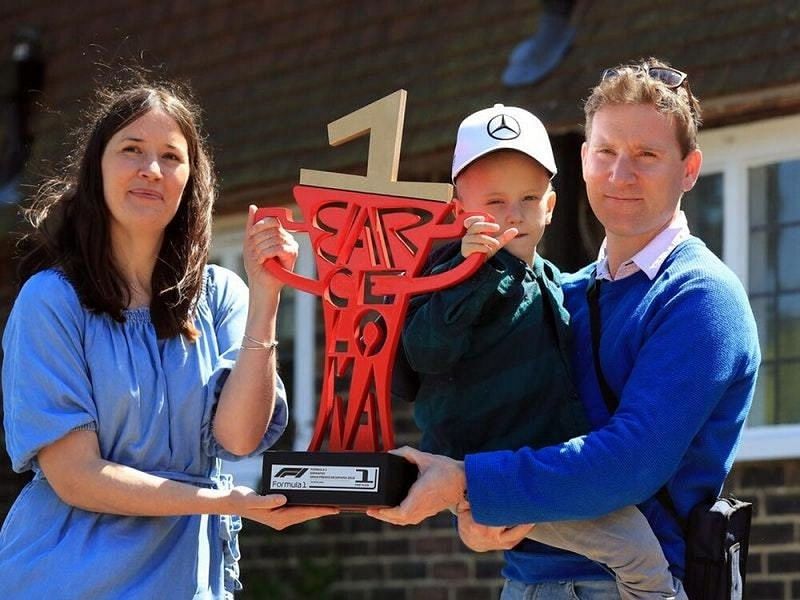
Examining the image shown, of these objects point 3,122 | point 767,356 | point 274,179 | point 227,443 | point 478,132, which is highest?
point 3,122

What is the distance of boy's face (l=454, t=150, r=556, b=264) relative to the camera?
10.8ft

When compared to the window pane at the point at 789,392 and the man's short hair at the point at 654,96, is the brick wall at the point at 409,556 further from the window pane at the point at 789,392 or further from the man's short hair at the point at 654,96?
the man's short hair at the point at 654,96

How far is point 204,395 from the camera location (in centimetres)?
354

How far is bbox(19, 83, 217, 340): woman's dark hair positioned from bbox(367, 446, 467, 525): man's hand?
70cm

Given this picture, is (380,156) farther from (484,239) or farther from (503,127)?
(484,239)

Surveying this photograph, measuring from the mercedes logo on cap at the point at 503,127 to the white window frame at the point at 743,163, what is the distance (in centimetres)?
341

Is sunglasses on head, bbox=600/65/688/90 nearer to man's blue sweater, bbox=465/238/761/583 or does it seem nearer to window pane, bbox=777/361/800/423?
man's blue sweater, bbox=465/238/761/583

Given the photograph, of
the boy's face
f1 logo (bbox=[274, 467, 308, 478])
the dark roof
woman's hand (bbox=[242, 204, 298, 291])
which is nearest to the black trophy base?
f1 logo (bbox=[274, 467, 308, 478])

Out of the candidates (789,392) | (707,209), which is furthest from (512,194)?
(707,209)

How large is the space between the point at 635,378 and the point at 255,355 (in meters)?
0.88

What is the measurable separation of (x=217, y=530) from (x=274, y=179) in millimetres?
4480

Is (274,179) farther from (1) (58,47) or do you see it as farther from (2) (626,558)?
(2) (626,558)

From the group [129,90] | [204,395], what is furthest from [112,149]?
[204,395]

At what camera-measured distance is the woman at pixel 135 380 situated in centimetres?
338
